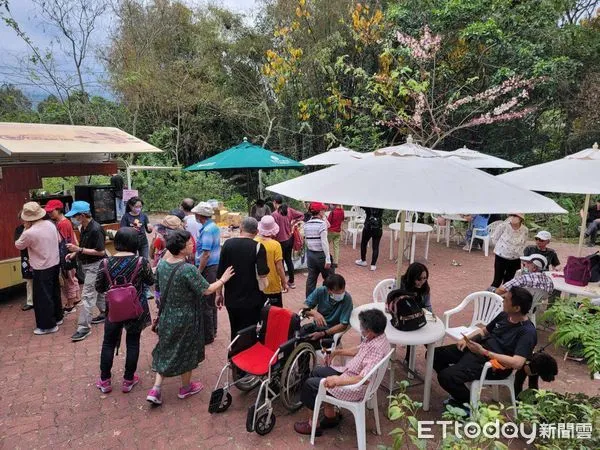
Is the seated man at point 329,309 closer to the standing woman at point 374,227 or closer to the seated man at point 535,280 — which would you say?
the seated man at point 535,280

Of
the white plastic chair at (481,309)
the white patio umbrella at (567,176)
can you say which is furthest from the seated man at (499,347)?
the white patio umbrella at (567,176)

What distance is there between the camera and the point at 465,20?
12172 millimetres

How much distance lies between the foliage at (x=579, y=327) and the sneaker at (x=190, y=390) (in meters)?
3.79

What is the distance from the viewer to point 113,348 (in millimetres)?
3832

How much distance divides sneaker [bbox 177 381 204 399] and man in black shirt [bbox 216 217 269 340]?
2.53 feet

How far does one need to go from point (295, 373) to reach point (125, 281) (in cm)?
182

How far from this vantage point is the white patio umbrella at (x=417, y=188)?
272 centimetres

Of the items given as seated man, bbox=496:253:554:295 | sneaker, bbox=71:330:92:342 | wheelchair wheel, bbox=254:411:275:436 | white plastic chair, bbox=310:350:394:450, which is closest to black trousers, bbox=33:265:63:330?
sneaker, bbox=71:330:92:342

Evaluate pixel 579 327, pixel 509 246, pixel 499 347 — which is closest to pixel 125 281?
pixel 499 347

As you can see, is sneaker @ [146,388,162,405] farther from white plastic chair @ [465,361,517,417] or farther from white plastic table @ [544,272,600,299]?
white plastic table @ [544,272,600,299]

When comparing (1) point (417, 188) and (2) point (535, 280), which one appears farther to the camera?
(2) point (535, 280)

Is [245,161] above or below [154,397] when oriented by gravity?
above

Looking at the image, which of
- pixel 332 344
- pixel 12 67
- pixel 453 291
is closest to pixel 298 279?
pixel 453 291

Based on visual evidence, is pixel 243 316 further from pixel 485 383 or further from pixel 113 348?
pixel 485 383
